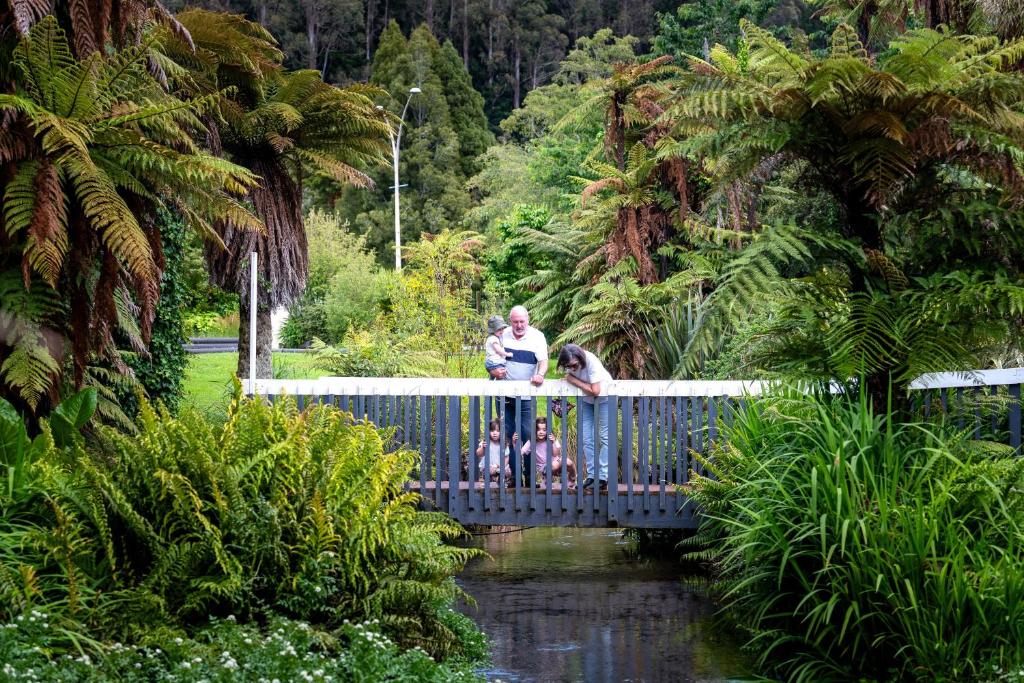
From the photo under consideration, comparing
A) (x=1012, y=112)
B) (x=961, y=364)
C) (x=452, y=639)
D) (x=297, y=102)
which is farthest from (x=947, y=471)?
(x=297, y=102)

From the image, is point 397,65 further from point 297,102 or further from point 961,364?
point 961,364

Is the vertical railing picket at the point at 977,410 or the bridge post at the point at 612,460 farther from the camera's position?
the bridge post at the point at 612,460

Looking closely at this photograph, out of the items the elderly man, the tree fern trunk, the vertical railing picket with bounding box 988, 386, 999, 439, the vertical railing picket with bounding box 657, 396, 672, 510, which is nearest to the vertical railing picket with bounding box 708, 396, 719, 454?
the vertical railing picket with bounding box 657, 396, 672, 510

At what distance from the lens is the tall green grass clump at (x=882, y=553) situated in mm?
5562

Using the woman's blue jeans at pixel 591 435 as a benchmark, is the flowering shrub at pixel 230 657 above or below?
below

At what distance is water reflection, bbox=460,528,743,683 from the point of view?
6918 mm

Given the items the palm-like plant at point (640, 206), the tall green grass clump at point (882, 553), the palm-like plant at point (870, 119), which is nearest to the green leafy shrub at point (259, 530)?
the tall green grass clump at point (882, 553)

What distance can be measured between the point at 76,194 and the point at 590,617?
4.39 meters

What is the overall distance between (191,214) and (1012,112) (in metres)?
5.00

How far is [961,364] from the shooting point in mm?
6625

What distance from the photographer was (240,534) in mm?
5656

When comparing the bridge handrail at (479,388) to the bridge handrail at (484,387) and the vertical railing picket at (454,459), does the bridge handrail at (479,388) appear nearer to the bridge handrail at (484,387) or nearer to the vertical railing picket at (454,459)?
the bridge handrail at (484,387)

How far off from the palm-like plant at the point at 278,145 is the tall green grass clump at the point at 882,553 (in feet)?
24.7

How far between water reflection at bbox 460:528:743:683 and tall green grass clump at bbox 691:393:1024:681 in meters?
0.50
